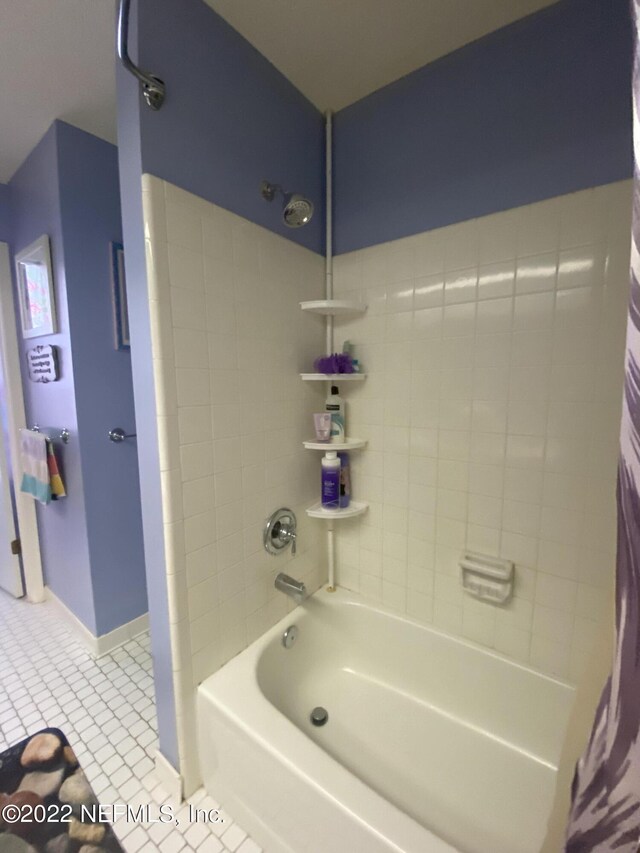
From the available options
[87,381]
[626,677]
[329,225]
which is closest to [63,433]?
[87,381]

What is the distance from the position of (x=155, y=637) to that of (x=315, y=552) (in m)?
0.69

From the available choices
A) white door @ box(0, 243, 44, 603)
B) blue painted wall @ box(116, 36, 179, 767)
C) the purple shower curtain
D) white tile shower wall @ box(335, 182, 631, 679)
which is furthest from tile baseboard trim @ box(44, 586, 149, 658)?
the purple shower curtain

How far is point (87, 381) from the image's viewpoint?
157 cm

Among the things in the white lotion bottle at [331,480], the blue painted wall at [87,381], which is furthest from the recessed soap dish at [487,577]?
the blue painted wall at [87,381]

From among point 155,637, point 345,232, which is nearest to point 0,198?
point 345,232

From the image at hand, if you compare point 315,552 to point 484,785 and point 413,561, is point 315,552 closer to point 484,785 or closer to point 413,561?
point 413,561

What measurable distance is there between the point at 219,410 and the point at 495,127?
1235mm

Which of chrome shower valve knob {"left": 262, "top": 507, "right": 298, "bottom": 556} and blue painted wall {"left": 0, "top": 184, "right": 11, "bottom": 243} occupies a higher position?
blue painted wall {"left": 0, "top": 184, "right": 11, "bottom": 243}

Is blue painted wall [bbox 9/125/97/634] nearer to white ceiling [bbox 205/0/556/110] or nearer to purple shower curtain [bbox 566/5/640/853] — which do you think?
white ceiling [bbox 205/0/556/110]

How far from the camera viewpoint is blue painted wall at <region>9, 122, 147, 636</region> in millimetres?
1489

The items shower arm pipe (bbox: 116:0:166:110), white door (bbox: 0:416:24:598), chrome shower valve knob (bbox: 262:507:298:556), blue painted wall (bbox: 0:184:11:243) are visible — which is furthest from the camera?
white door (bbox: 0:416:24:598)

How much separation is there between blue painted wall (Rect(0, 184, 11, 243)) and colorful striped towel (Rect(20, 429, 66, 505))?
1061mm

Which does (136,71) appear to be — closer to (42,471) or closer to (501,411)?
(501,411)

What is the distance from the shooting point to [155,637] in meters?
1.07
